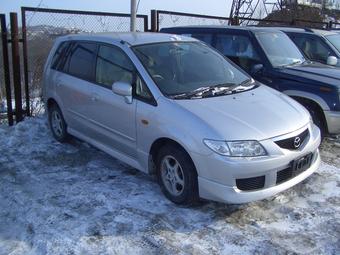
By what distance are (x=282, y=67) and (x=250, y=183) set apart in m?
3.19

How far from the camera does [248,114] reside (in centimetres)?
427

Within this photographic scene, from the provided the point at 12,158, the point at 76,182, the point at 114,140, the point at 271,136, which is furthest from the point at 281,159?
the point at 12,158

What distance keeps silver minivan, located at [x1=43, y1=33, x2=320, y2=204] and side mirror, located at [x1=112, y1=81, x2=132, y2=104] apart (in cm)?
1

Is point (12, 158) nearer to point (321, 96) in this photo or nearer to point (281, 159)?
point (281, 159)

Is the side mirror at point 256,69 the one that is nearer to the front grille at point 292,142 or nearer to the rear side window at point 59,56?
the front grille at point 292,142

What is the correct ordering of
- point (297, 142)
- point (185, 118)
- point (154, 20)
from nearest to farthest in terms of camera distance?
point (185, 118) < point (297, 142) < point (154, 20)

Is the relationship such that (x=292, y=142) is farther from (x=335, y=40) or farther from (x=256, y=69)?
(x=335, y=40)

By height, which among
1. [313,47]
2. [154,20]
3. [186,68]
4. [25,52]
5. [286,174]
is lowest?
[286,174]

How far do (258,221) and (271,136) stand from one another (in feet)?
2.66

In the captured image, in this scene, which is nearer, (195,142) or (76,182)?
(195,142)

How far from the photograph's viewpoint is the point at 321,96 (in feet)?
19.9

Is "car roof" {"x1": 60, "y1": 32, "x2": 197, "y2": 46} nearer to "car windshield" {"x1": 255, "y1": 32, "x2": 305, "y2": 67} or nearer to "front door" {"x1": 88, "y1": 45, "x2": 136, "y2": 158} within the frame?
"front door" {"x1": 88, "y1": 45, "x2": 136, "y2": 158}

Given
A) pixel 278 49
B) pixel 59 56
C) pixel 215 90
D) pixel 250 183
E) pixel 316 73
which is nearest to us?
pixel 250 183

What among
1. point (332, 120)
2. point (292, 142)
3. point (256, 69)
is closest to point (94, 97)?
point (292, 142)
